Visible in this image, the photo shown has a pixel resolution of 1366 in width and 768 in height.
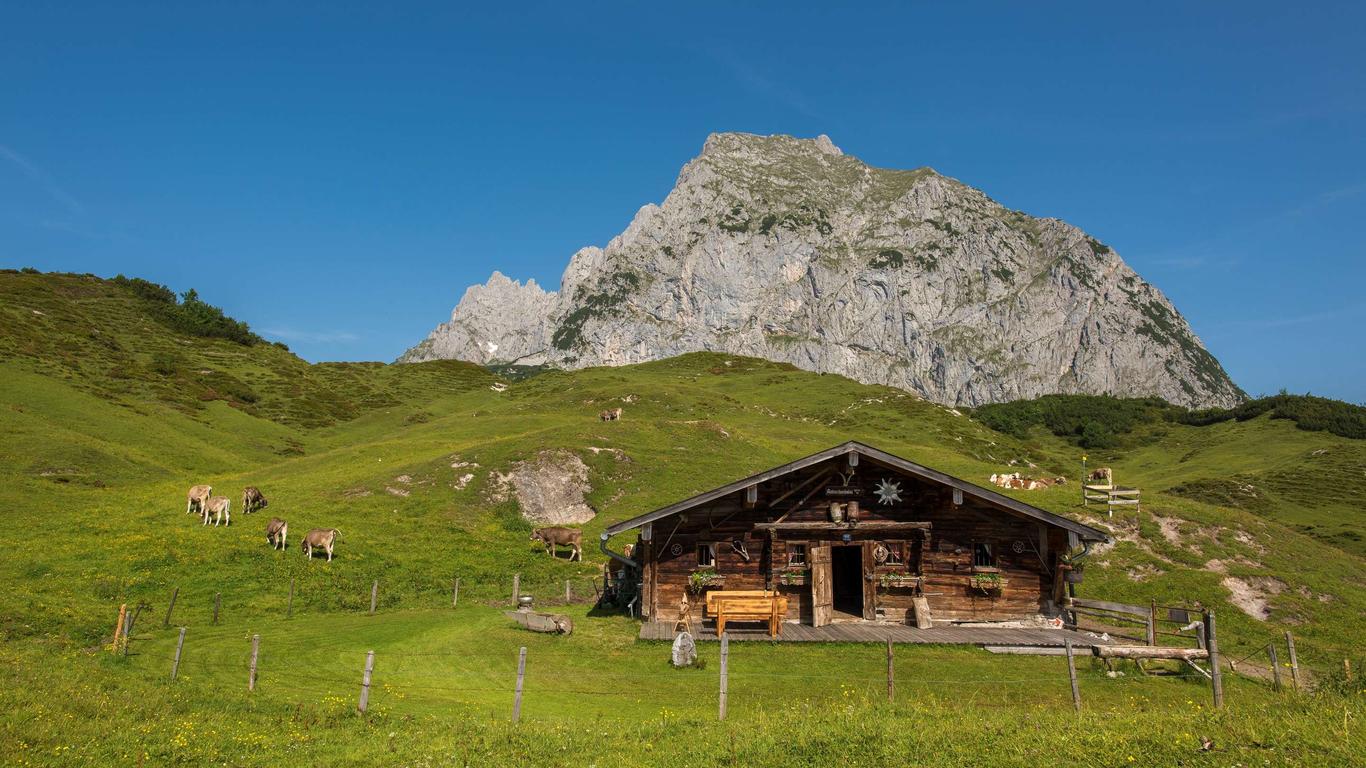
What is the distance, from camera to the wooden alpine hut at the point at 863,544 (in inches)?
1056

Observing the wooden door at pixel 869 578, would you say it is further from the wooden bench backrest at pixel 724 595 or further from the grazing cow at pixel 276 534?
the grazing cow at pixel 276 534

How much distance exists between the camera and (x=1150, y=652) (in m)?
19.5

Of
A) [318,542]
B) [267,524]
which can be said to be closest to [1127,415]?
[318,542]

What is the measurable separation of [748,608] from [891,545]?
21.0ft

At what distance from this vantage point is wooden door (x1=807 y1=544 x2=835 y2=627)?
26625mm

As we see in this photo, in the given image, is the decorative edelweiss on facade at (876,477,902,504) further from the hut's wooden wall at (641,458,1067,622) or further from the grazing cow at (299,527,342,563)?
the grazing cow at (299,527,342,563)

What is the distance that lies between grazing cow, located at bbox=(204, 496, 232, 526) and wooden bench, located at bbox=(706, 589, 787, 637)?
28409 mm

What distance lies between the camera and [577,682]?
64.4ft

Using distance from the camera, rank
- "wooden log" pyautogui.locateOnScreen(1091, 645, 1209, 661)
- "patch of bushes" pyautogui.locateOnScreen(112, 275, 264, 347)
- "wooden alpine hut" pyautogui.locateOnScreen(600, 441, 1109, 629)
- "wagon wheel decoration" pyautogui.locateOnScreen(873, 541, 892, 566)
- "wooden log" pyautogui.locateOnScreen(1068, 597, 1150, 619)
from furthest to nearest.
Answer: "patch of bushes" pyautogui.locateOnScreen(112, 275, 264, 347), "wagon wheel decoration" pyautogui.locateOnScreen(873, 541, 892, 566), "wooden alpine hut" pyautogui.locateOnScreen(600, 441, 1109, 629), "wooden log" pyautogui.locateOnScreen(1068, 597, 1150, 619), "wooden log" pyautogui.locateOnScreen(1091, 645, 1209, 661)

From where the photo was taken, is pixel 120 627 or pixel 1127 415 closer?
pixel 120 627

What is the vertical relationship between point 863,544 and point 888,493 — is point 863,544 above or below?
below

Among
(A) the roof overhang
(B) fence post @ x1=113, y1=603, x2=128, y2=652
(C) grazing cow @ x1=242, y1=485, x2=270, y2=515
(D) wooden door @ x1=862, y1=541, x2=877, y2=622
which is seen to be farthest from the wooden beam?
(C) grazing cow @ x1=242, y1=485, x2=270, y2=515

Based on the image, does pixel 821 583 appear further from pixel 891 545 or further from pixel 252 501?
pixel 252 501

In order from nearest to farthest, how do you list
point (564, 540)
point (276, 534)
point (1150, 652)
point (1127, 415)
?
point (1150, 652)
point (276, 534)
point (564, 540)
point (1127, 415)
